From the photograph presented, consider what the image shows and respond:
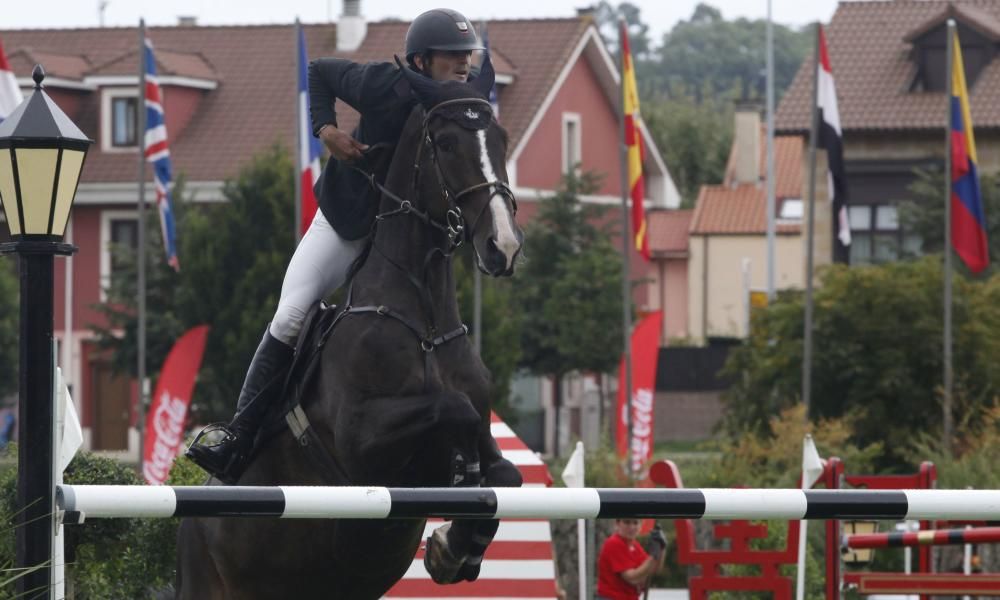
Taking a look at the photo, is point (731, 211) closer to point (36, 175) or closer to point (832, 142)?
point (832, 142)

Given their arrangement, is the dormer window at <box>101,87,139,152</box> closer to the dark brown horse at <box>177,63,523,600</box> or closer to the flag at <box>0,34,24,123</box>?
the flag at <box>0,34,24,123</box>

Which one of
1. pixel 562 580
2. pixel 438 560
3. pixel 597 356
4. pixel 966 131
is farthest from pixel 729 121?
pixel 438 560

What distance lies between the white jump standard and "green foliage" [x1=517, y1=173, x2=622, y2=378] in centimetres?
3656

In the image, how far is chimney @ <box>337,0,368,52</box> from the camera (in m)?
49.2

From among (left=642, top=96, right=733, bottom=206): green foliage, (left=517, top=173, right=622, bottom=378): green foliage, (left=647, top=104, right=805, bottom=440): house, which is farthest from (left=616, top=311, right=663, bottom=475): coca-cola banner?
(left=642, top=96, right=733, bottom=206): green foliage

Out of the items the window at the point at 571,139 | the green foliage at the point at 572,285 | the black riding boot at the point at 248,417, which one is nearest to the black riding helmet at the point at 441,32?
the black riding boot at the point at 248,417

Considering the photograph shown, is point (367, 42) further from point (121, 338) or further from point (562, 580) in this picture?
point (562, 580)

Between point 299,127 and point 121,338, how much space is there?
1527 cm

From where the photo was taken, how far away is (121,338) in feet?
133

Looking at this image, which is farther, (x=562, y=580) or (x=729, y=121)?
(x=729, y=121)

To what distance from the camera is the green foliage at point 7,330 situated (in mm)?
42844

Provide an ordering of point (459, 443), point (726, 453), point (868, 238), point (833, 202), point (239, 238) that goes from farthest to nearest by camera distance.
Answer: point (868, 238)
point (239, 238)
point (833, 202)
point (726, 453)
point (459, 443)

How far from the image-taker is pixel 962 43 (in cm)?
4609

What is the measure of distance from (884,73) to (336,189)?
40.8 meters
